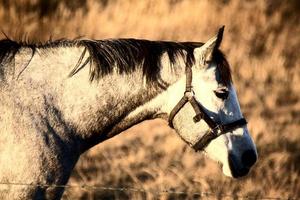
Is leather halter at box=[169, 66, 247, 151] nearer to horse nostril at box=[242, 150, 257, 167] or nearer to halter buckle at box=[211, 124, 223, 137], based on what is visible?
halter buckle at box=[211, 124, 223, 137]

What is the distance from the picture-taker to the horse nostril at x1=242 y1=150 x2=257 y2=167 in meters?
4.46

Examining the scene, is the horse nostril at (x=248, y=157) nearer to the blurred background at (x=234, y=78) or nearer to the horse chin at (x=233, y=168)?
the horse chin at (x=233, y=168)

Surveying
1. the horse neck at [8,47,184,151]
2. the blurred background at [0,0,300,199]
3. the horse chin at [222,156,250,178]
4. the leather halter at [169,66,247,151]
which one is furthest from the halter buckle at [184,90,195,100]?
the blurred background at [0,0,300,199]

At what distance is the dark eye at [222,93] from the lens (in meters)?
4.36

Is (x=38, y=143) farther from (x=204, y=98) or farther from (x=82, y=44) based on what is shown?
(x=204, y=98)

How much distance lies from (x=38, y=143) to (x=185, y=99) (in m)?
0.92

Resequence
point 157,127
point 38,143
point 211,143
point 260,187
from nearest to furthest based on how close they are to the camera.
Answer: point 38,143 < point 211,143 < point 260,187 < point 157,127

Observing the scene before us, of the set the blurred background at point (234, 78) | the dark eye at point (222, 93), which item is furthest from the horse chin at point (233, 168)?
the blurred background at point (234, 78)

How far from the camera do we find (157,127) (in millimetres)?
9195

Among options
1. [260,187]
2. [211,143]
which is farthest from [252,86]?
[211,143]

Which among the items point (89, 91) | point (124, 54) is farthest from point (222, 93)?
point (89, 91)

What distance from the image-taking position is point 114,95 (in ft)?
14.5

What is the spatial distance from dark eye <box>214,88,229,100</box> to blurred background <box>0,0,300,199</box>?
3.03 metres

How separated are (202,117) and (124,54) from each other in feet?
2.02
